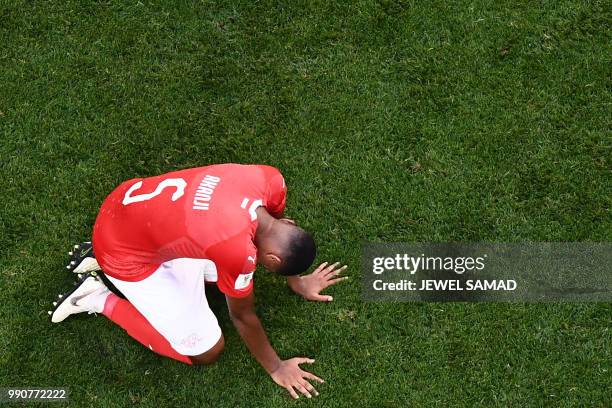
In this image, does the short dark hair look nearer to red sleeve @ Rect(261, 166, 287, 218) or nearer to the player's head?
the player's head

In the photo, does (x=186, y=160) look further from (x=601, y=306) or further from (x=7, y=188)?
(x=601, y=306)

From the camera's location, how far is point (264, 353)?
499 cm

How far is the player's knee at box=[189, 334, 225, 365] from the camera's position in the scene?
518 centimetres

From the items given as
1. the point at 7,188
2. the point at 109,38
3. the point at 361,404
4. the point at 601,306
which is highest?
the point at 109,38

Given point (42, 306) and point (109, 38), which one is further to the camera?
point (109, 38)

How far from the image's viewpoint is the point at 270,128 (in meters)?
6.01

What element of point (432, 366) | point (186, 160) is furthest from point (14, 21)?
point (432, 366)

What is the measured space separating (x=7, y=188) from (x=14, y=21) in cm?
147

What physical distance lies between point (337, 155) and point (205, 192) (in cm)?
188

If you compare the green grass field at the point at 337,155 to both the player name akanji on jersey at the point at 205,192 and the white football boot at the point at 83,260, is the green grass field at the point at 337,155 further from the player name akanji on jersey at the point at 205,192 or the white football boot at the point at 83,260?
the player name akanji on jersey at the point at 205,192

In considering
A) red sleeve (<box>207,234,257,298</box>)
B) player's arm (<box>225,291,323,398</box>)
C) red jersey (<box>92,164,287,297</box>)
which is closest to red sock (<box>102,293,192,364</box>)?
player's arm (<box>225,291,323,398</box>)

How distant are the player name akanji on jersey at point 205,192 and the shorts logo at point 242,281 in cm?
42

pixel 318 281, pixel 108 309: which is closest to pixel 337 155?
A: pixel 318 281

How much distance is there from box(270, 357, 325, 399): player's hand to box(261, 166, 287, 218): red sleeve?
4.02 feet
